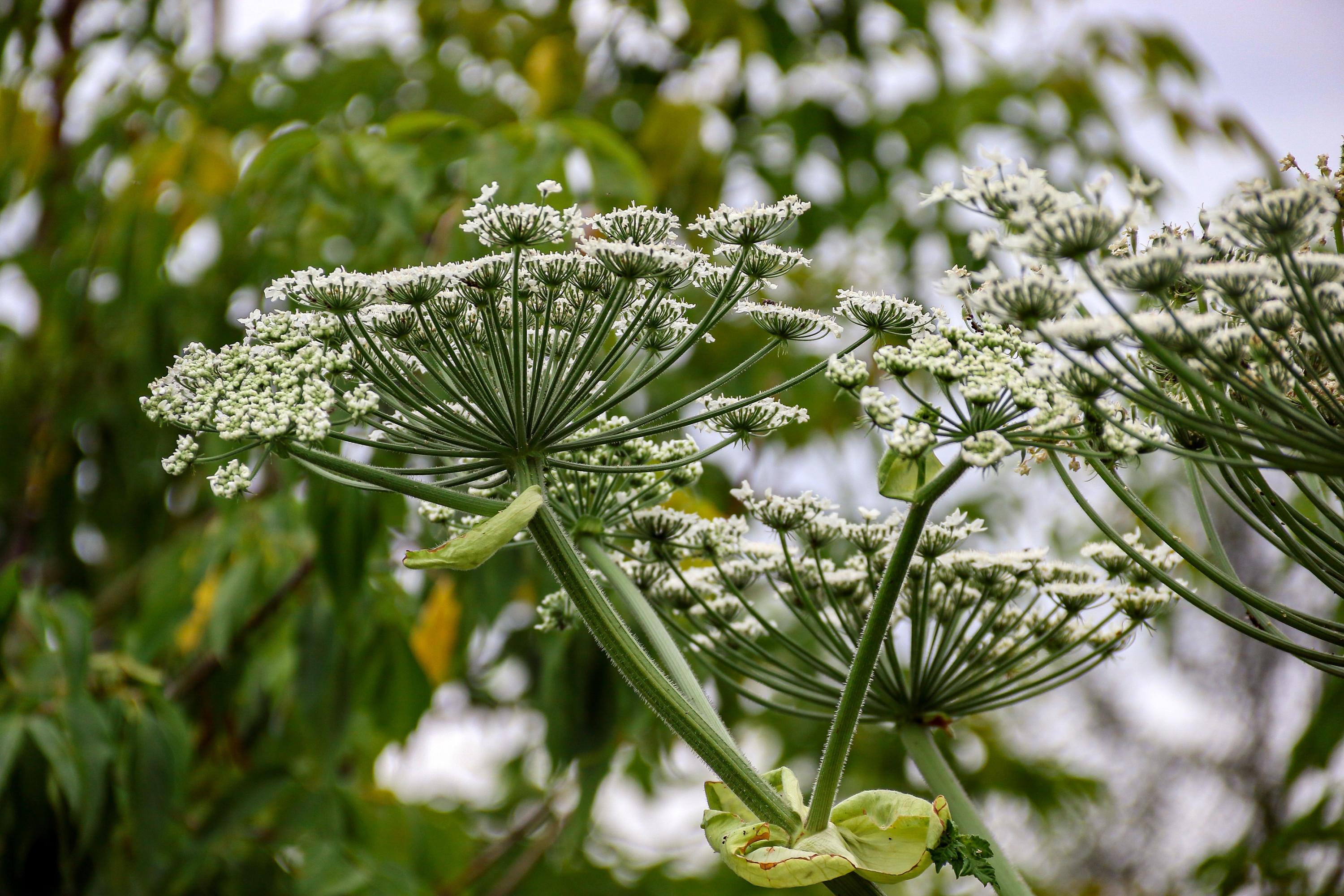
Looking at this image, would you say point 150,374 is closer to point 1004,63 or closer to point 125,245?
point 125,245

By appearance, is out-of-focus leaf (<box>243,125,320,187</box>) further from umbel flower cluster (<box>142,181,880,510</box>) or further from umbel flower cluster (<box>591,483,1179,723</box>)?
umbel flower cluster (<box>591,483,1179,723</box>)

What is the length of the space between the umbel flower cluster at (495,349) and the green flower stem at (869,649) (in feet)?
1.03

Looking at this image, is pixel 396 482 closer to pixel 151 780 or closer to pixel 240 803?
pixel 151 780

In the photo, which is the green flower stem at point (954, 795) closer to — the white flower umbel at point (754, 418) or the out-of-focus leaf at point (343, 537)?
the white flower umbel at point (754, 418)

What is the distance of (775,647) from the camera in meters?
5.33

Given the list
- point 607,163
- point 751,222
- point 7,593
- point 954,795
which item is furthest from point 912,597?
point 7,593

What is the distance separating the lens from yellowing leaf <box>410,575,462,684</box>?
4.29 metres

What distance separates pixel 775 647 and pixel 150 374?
3192 mm

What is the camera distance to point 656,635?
5.08 ft

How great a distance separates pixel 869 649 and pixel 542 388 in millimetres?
664

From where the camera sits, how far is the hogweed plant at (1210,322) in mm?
1147

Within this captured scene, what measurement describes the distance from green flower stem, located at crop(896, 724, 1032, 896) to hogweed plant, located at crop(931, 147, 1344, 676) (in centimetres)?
45

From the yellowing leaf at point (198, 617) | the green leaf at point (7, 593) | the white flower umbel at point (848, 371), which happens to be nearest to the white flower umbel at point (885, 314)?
the white flower umbel at point (848, 371)

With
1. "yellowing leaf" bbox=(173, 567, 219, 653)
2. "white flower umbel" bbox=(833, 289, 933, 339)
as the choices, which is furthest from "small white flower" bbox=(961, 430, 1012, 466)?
"yellowing leaf" bbox=(173, 567, 219, 653)
